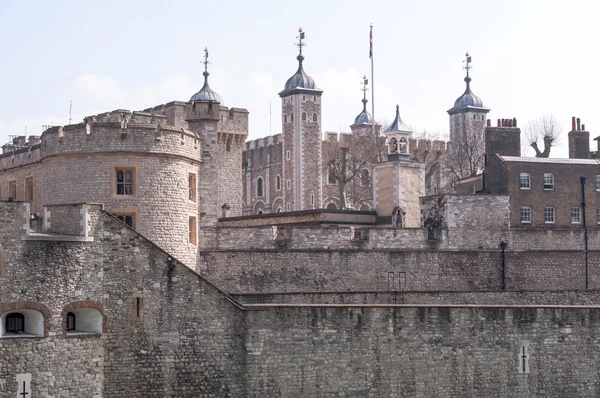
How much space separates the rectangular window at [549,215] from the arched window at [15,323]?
1058 inches

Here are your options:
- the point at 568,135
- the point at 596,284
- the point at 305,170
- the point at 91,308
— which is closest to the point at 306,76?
the point at 305,170

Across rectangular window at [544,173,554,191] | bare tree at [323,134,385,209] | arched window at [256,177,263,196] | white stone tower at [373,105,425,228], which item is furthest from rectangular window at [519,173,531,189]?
arched window at [256,177,263,196]

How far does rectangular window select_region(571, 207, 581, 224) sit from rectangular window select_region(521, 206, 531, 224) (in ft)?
6.41

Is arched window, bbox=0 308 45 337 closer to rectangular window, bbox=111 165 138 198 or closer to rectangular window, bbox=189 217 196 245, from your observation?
rectangular window, bbox=111 165 138 198

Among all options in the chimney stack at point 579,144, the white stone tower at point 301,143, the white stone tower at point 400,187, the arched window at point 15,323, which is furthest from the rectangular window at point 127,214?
the white stone tower at point 301,143

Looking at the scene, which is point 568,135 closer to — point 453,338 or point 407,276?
point 407,276

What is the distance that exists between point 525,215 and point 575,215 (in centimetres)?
229

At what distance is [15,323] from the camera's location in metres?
31.9

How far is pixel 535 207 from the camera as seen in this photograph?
52.7 metres

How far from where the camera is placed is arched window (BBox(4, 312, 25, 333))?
31659 mm

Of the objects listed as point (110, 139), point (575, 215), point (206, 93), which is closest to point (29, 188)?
point (110, 139)

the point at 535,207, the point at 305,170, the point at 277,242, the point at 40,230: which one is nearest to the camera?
the point at 40,230

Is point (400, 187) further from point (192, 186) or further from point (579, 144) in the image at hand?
point (192, 186)

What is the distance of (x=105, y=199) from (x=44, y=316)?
735 cm
